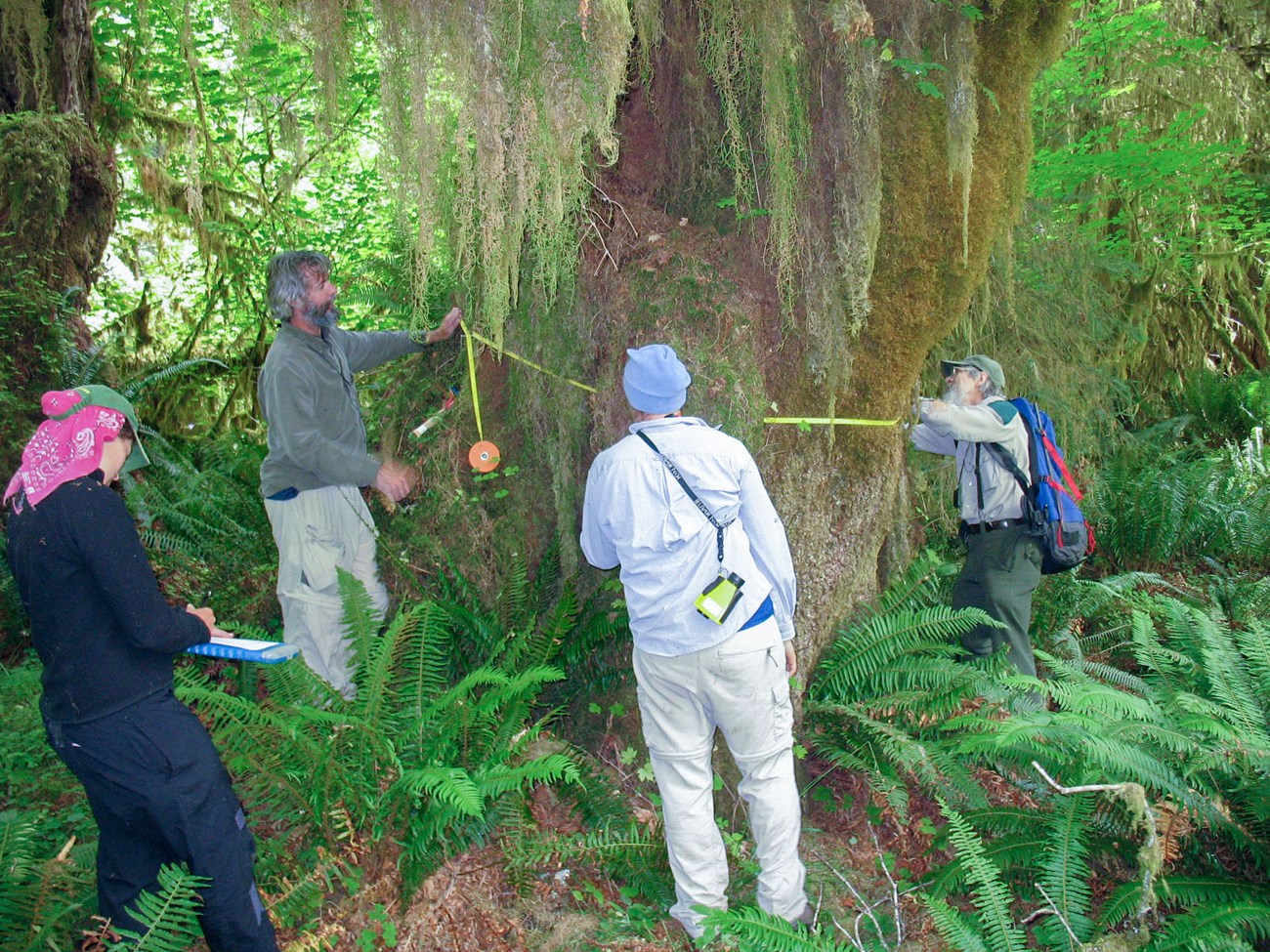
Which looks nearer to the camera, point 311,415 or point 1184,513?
point 311,415

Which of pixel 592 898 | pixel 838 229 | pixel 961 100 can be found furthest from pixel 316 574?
pixel 961 100

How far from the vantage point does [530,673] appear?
11.8 feet

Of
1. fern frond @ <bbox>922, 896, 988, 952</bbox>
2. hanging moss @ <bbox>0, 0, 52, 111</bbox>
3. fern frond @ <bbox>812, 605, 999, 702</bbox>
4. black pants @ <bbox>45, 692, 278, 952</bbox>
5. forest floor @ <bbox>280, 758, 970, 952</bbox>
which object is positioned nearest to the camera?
black pants @ <bbox>45, 692, 278, 952</bbox>

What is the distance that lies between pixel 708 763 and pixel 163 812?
5.83ft

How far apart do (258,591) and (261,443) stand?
3.10m

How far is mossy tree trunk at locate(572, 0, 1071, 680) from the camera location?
13.6 feet

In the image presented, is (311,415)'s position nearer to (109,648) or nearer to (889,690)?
(109,648)

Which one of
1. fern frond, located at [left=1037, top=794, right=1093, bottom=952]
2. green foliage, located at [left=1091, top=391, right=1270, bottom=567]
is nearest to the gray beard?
fern frond, located at [left=1037, top=794, right=1093, bottom=952]

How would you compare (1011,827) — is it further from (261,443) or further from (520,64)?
(261,443)

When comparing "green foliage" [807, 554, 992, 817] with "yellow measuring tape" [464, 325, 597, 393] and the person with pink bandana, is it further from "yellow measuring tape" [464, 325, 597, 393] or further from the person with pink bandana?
the person with pink bandana

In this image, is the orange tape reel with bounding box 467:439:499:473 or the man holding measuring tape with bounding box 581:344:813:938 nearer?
the man holding measuring tape with bounding box 581:344:813:938

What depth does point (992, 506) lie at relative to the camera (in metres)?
4.86

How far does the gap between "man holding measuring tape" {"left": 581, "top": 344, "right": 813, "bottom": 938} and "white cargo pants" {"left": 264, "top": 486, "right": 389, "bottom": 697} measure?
6.06 ft

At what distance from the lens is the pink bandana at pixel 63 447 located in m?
2.70
